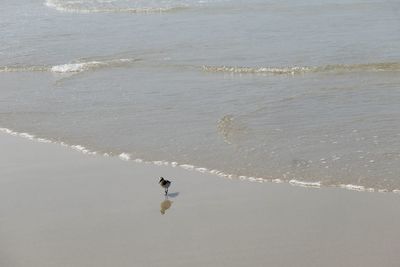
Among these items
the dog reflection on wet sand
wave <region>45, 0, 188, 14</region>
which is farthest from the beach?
wave <region>45, 0, 188, 14</region>

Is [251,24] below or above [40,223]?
above

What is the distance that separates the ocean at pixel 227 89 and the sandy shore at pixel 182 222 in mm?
659

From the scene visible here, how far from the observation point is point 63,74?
18.9 m

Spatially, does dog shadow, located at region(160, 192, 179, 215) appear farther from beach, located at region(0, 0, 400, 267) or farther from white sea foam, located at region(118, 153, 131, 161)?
white sea foam, located at region(118, 153, 131, 161)

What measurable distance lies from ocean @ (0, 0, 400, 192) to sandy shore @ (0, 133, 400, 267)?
0.66 meters

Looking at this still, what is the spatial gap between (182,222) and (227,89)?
23.4 feet

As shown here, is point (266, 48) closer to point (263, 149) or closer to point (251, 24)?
point (251, 24)

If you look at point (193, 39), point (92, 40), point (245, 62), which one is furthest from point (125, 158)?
point (92, 40)

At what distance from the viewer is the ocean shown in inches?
459

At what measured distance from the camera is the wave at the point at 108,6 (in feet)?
96.7

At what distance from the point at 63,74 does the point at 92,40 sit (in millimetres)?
4759

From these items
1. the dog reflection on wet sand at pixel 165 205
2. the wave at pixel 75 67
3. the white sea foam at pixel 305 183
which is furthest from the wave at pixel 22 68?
the white sea foam at pixel 305 183

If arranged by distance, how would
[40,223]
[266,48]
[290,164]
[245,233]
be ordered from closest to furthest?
[245,233]
[40,223]
[290,164]
[266,48]

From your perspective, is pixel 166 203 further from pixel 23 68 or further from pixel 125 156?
pixel 23 68
